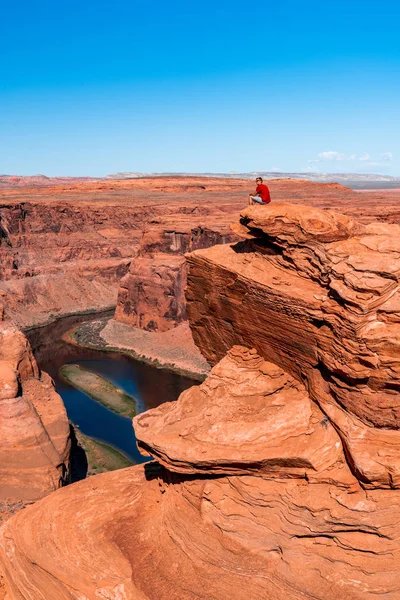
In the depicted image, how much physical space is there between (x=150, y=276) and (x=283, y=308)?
174 ft

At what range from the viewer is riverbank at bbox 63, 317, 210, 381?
5373cm

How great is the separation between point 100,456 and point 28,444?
38.2 feet

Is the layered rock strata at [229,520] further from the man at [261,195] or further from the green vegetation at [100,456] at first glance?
the green vegetation at [100,456]

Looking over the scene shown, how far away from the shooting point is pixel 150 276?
64.6m

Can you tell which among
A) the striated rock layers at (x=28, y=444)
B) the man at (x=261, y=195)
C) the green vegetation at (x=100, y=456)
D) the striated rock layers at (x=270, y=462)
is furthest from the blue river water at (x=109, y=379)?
the man at (x=261, y=195)

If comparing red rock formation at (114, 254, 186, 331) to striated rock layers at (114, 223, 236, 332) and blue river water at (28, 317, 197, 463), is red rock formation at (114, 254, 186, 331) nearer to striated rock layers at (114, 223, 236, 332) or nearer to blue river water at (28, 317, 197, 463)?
striated rock layers at (114, 223, 236, 332)

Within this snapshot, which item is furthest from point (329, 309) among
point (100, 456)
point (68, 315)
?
point (68, 315)

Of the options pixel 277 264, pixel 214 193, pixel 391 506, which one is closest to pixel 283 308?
pixel 277 264

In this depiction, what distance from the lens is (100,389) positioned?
49250 mm

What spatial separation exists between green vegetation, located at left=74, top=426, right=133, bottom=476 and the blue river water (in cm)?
82

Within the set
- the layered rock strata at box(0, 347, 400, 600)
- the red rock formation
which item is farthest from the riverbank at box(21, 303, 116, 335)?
the layered rock strata at box(0, 347, 400, 600)

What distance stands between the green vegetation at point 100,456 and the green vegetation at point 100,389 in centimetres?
615

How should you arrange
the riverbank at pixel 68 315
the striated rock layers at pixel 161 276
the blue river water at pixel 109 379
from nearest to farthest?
1. the blue river water at pixel 109 379
2. the striated rock layers at pixel 161 276
3. the riverbank at pixel 68 315

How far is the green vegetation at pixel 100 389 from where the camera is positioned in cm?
4522
